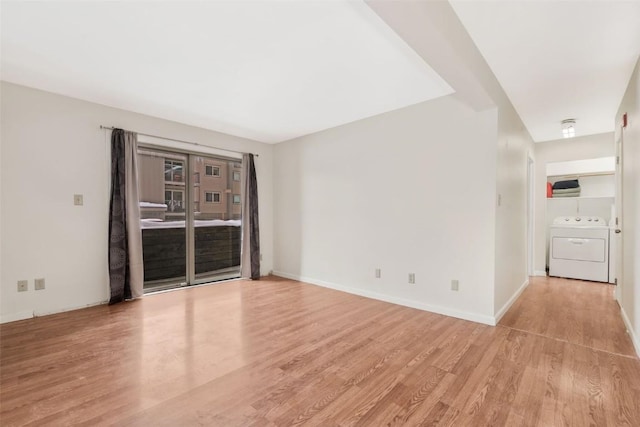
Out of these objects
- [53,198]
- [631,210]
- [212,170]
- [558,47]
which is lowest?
[631,210]

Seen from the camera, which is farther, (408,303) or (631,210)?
(408,303)

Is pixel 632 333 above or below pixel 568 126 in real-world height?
below

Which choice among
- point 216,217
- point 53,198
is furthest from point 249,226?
point 53,198

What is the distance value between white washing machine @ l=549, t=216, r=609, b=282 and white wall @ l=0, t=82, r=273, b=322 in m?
6.87

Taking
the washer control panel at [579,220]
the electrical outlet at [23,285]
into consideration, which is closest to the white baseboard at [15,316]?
the electrical outlet at [23,285]

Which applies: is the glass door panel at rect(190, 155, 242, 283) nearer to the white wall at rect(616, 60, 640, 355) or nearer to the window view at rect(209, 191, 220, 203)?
the window view at rect(209, 191, 220, 203)

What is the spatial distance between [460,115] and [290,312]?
2923 millimetres

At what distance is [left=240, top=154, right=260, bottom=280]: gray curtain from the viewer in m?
4.95

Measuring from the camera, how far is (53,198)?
3252 mm

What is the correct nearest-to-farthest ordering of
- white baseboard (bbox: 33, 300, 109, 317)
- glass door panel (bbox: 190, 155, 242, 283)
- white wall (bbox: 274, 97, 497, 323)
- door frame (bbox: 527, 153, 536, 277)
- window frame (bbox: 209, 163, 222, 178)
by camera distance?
white wall (bbox: 274, 97, 497, 323), white baseboard (bbox: 33, 300, 109, 317), glass door panel (bbox: 190, 155, 242, 283), window frame (bbox: 209, 163, 222, 178), door frame (bbox: 527, 153, 536, 277)

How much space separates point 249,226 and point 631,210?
15.6 ft

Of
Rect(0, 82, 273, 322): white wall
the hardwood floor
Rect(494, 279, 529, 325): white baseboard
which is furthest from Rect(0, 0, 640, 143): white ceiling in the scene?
Rect(494, 279, 529, 325): white baseboard

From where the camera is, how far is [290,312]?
332cm

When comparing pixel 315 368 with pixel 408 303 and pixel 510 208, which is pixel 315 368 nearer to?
pixel 408 303
